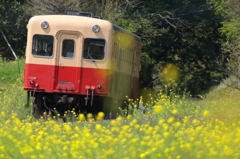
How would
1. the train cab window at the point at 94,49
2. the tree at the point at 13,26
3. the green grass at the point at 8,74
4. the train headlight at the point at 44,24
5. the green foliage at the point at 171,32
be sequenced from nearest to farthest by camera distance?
the train headlight at the point at 44,24 < the train cab window at the point at 94,49 < the green grass at the point at 8,74 < the green foliage at the point at 171,32 < the tree at the point at 13,26

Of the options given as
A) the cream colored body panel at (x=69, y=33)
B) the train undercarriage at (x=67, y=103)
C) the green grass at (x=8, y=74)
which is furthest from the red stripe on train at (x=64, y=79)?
the green grass at (x=8, y=74)

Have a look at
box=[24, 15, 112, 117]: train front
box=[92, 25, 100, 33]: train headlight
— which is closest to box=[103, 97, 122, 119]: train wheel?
box=[24, 15, 112, 117]: train front

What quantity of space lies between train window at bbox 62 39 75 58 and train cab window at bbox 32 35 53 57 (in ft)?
1.15

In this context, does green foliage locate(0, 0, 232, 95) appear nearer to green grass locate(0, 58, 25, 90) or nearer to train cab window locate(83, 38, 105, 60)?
green grass locate(0, 58, 25, 90)

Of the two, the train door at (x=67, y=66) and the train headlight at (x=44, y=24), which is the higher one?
the train headlight at (x=44, y=24)

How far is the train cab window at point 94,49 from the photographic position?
13.7 m

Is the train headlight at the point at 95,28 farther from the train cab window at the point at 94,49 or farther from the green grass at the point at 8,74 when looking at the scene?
the green grass at the point at 8,74

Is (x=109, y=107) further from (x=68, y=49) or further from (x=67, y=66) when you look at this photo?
(x=68, y=49)

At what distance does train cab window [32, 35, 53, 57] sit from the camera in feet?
44.7

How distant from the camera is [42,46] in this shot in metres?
13.7

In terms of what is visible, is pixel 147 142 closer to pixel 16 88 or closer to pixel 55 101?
pixel 55 101

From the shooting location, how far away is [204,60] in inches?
1125

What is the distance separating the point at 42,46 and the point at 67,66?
87 centimetres

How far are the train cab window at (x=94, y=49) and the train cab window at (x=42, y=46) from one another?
94cm
